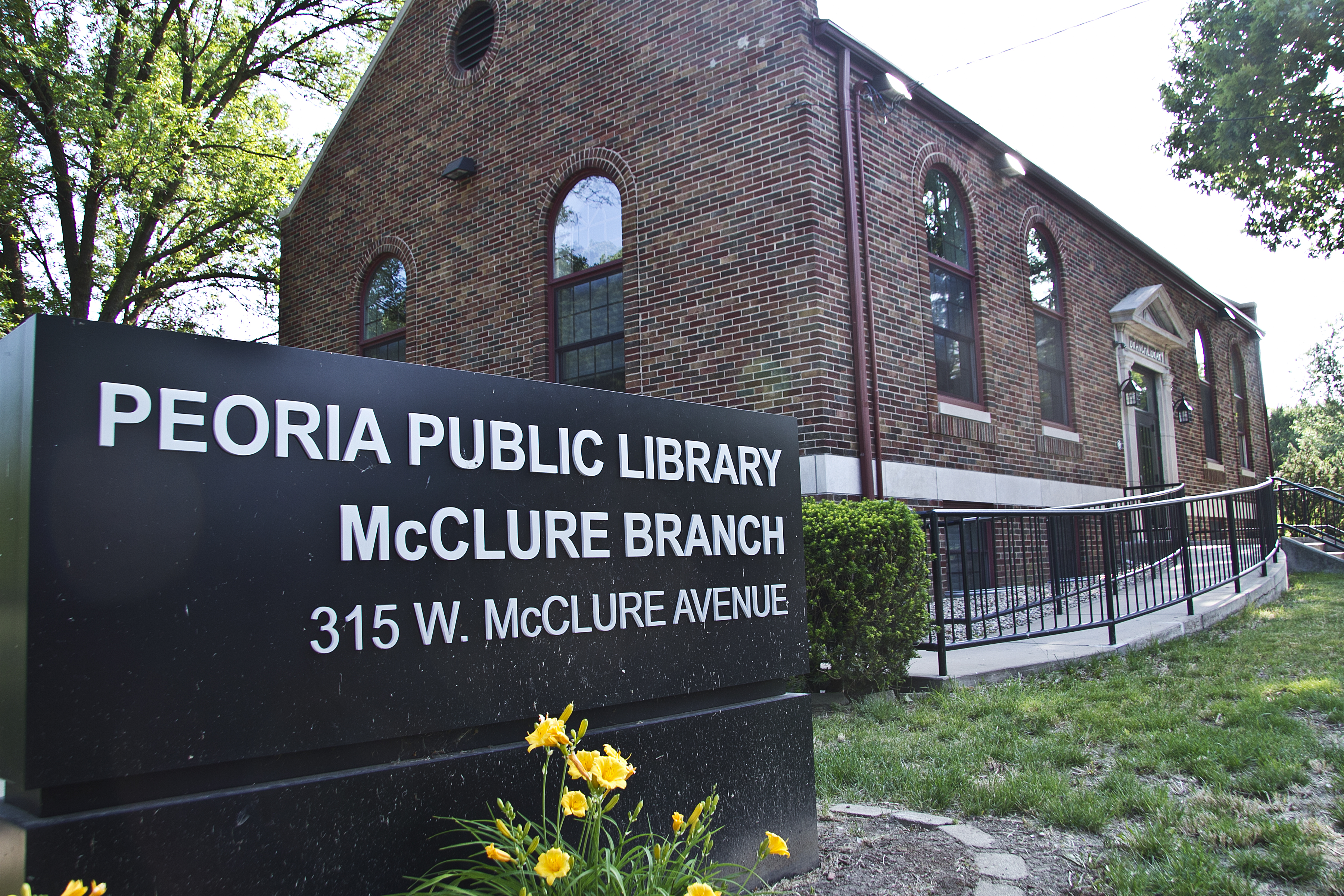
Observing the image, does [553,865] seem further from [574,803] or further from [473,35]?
[473,35]

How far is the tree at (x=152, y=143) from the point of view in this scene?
13977mm

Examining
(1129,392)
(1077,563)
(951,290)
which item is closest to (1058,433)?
(1129,392)

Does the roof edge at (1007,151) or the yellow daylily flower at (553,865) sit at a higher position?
the roof edge at (1007,151)

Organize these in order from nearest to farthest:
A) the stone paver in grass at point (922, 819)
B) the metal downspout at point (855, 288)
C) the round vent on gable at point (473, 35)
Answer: the stone paver in grass at point (922, 819)
the metal downspout at point (855, 288)
the round vent on gable at point (473, 35)

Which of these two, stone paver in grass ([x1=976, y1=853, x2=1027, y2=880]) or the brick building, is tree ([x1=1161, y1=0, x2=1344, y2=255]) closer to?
the brick building

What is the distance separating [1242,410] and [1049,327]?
37.7ft

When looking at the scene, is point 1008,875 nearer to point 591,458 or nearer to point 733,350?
point 591,458

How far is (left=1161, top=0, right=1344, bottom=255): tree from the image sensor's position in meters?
12.6

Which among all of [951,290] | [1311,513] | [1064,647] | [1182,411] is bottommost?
[1064,647]

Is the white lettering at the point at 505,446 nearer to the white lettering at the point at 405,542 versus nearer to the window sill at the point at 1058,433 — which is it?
the white lettering at the point at 405,542

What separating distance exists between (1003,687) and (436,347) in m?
8.04

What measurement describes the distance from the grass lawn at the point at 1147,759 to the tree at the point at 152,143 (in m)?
14.1

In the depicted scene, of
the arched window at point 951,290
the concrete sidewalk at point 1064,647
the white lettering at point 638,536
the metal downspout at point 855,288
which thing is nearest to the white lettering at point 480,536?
the white lettering at point 638,536

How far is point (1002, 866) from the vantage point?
117 inches
